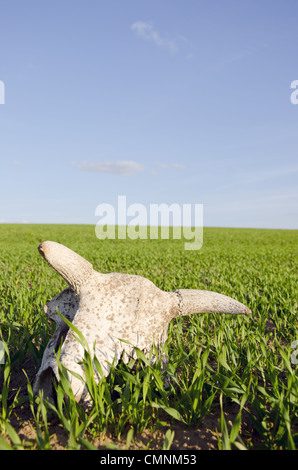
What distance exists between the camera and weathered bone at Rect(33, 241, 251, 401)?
2432 mm

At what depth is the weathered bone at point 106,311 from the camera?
95.7 inches

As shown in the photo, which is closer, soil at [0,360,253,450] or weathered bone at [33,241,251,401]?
soil at [0,360,253,450]

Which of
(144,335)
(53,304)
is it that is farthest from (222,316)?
(53,304)

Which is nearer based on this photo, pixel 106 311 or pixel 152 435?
pixel 152 435

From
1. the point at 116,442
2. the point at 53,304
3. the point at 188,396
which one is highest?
the point at 53,304

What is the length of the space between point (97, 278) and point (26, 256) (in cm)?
1015

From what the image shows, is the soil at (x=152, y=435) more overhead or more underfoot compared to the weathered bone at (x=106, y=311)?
more underfoot

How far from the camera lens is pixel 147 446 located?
2008 millimetres

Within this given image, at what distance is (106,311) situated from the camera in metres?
2.57

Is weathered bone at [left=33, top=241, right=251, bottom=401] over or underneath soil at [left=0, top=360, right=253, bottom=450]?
over

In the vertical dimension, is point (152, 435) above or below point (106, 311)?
below

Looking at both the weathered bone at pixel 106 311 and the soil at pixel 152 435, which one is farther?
the weathered bone at pixel 106 311
